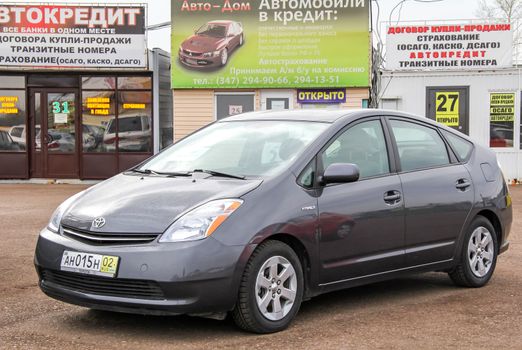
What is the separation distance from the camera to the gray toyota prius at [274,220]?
16.7 feet

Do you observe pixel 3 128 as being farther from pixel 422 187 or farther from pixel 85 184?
pixel 422 187

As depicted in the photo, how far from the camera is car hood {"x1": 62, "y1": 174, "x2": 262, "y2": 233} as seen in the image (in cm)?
520

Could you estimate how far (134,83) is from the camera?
69.9ft

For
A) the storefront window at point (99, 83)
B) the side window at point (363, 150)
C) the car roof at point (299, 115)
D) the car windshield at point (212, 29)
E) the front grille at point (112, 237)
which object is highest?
the car windshield at point (212, 29)

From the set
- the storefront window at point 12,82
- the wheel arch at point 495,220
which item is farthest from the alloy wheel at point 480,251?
the storefront window at point 12,82

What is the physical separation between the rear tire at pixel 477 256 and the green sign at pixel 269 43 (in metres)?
13.4

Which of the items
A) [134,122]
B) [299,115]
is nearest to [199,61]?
[134,122]

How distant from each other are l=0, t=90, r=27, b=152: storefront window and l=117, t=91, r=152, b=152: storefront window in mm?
2273

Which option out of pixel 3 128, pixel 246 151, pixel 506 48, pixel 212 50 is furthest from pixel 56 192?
pixel 246 151

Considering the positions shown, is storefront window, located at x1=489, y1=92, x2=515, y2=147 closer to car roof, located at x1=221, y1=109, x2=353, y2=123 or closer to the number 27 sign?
the number 27 sign

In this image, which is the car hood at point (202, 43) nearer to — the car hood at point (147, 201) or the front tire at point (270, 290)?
the car hood at point (147, 201)

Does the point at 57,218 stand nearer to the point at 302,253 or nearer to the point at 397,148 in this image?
the point at 302,253

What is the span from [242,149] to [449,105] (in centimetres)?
1551

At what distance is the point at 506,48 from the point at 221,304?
1712 centimetres
